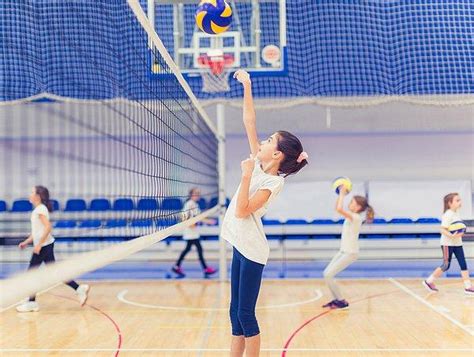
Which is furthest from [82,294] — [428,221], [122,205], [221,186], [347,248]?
[428,221]

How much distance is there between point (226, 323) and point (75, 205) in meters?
7.67

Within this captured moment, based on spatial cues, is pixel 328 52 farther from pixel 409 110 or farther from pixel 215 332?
pixel 215 332

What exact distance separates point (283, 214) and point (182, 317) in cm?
790

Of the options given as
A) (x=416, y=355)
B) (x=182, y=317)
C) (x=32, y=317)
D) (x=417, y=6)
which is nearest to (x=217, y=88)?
(x=182, y=317)

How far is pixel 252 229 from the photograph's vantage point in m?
3.88

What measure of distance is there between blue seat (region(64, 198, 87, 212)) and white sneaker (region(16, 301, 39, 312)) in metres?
5.46

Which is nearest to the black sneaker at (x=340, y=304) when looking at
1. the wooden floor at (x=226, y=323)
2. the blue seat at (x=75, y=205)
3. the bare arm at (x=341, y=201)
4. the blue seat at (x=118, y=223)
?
the wooden floor at (x=226, y=323)

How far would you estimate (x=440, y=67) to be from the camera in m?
11.8

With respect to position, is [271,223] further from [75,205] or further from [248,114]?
[248,114]

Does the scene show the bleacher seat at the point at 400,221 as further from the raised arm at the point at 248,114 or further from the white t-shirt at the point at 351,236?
the raised arm at the point at 248,114

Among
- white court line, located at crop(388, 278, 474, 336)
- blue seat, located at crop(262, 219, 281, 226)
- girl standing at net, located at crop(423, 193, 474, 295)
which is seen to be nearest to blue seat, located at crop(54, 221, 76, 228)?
blue seat, located at crop(262, 219, 281, 226)

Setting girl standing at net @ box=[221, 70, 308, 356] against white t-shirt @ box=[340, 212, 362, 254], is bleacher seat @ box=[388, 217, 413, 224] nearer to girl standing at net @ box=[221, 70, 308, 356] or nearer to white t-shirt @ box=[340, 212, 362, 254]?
white t-shirt @ box=[340, 212, 362, 254]

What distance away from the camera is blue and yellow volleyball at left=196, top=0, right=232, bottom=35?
20.1ft

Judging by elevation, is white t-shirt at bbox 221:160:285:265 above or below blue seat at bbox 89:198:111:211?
above
